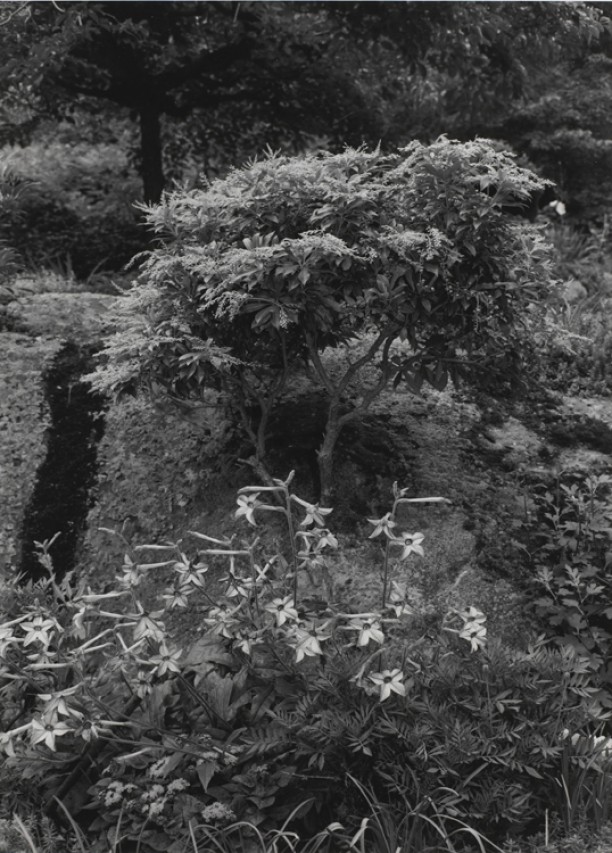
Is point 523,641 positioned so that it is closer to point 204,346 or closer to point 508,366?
point 508,366

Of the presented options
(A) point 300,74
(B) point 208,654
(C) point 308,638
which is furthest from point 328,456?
(A) point 300,74

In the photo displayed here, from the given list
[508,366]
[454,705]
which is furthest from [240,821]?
[508,366]

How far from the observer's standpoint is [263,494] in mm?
4441

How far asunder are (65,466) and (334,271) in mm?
2005

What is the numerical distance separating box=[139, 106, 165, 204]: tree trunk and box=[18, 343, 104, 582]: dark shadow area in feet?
9.13

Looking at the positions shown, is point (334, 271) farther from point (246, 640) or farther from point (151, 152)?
point (151, 152)

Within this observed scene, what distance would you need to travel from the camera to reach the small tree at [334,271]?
12.5ft

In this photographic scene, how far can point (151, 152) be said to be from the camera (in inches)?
310

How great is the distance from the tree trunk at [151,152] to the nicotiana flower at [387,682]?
5.82 meters

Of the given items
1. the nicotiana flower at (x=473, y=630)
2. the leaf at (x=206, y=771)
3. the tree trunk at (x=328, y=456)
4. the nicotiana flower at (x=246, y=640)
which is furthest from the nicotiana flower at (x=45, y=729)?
the tree trunk at (x=328, y=456)

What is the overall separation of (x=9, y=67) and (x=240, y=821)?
5269 millimetres

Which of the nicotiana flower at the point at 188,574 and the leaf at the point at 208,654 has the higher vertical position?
the nicotiana flower at the point at 188,574

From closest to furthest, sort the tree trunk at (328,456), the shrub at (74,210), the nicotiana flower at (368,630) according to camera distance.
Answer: the nicotiana flower at (368,630)
the tree trunk at (328,456)
the shrub at (74,210)

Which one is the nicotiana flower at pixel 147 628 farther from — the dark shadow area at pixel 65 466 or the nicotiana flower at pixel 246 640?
the dark shadow area at pixel 65 466
